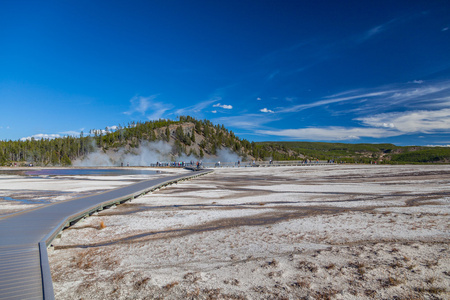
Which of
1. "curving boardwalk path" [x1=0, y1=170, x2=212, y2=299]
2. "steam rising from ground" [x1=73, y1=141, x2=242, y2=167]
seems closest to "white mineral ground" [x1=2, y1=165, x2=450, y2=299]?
"curving boardwalk path" [x1=0, y1=170, x2=212, y2=299]

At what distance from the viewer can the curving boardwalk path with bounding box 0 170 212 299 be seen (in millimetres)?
4164

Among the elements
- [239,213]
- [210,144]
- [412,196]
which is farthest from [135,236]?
[210,144]

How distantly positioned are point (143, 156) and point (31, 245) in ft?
381

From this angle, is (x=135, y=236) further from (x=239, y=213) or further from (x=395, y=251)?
(x=395, y=251)

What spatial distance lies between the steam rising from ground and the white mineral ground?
329 feet

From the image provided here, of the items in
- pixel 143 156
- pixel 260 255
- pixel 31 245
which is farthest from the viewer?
pixel 143 156

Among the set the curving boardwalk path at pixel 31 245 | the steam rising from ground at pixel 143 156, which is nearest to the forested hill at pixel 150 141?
the steam rising from ground at pixel 143 156

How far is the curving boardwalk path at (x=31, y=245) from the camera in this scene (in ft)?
13.7

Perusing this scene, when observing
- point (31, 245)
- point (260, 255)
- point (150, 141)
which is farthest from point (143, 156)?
point (260, 255)

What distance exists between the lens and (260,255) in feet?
20.5

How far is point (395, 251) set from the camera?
20.2 feet

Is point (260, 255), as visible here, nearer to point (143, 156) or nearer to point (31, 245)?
point (31, 245)

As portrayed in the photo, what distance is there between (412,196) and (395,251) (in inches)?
380

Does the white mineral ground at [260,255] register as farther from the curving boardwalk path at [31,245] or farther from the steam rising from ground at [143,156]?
the steam rising from ground at [143,156]
